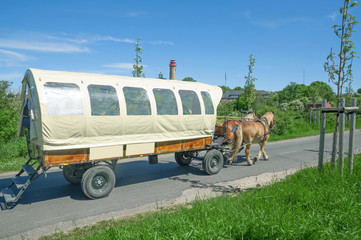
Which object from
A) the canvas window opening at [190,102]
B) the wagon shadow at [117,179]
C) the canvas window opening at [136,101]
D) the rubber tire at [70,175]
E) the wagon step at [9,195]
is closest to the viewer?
the wagon step at [9,195]

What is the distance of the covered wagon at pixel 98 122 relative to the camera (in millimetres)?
5332

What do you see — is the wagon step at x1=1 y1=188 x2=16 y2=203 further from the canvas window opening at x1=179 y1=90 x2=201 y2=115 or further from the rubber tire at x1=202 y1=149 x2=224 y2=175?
the rubber tire at x1=202 y1=149 x2=224 y2=175

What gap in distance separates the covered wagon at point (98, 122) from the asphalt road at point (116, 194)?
0.39m

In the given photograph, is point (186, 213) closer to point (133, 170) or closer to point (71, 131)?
point (71, 131)

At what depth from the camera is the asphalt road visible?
488 centimetres

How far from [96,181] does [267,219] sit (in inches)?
158

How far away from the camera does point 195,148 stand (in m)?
7.80

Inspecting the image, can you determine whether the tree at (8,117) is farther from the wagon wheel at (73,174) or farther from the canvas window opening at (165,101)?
the canvas window opening at (165,101)

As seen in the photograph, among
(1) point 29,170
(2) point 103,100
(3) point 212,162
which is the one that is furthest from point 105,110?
(3) point 212,162

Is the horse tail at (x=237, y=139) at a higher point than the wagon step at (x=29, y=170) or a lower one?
higher

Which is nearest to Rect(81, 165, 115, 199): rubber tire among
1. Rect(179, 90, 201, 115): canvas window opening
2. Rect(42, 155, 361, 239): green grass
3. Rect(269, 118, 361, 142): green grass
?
Rect(42, 155, 361, 239): green grass

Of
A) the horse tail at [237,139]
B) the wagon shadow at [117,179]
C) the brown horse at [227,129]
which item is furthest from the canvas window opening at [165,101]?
the horse tail at [237,139]

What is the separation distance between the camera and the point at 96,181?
19.9ft

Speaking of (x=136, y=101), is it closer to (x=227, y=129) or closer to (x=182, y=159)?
(x=182, y=159)
